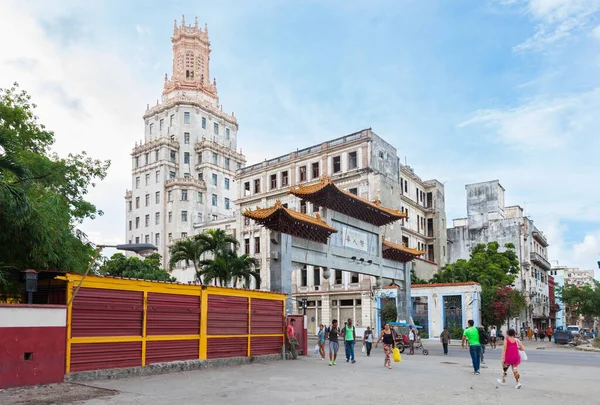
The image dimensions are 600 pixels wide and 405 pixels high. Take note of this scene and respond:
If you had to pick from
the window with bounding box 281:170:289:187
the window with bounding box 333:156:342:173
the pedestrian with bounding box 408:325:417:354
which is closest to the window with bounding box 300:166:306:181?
the window with bounding box 281:170:289:187

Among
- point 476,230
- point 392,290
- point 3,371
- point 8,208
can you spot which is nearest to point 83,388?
point 3,371

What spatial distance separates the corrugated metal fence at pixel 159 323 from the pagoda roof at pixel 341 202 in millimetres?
9250

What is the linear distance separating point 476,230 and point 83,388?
213 ft

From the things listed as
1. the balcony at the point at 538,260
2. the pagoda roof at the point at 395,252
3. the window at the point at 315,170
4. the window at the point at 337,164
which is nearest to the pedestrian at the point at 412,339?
the pagoda roof at the point at 395,252

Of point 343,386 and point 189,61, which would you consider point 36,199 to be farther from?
point 189,61

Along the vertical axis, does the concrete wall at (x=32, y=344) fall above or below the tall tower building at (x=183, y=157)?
below

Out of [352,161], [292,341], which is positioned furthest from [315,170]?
[292,341]

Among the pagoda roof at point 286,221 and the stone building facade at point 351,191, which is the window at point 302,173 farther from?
the pagoda roof at point 286,221

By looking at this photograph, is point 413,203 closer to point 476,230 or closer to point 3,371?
point 476,230

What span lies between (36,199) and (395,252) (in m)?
23.6

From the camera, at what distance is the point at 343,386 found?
45.8 ft

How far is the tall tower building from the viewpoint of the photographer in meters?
78.7

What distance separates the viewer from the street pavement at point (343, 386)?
11.8 meters

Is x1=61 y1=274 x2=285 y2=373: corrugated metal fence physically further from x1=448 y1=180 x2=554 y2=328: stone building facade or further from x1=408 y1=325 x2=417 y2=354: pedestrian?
x1=448 y1=180 x2=554 y2=328: stone building facade
